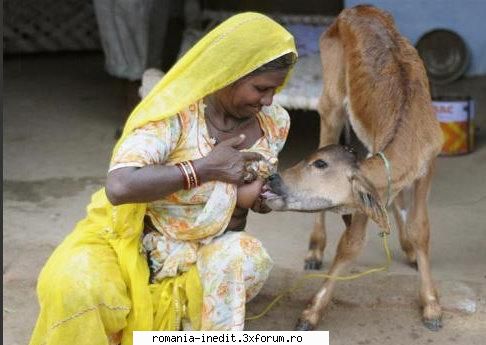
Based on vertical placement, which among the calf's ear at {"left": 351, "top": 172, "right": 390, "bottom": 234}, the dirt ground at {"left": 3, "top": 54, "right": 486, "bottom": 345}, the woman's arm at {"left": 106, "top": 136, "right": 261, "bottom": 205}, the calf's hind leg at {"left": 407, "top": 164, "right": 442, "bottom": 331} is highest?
the woman's arm at {"left": 106, "top": 136, "right": 261, "bottom": 205}

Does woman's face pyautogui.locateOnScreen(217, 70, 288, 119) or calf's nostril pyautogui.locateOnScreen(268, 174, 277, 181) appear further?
calf's nostril pyautogui.locateOnScreen(268, 174, 277, 181)

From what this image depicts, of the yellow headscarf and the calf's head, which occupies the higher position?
the yellow headscarf

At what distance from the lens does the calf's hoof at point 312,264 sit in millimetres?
4660

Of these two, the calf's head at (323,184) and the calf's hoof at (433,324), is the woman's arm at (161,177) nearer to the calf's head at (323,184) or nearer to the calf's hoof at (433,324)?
the calf's head at (323,184)

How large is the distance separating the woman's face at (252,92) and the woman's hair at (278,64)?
11 millimetres

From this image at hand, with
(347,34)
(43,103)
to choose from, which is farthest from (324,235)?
(43,103)

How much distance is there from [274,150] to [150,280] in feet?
2.27

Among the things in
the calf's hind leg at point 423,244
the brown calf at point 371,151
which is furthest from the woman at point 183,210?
the calf's hind leg at point 423,244

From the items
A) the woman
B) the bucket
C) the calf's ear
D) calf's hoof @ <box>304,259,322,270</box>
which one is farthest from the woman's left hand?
the bucket

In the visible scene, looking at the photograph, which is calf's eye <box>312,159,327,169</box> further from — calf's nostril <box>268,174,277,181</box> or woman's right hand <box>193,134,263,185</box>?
woman's right hand <box>193,134,263,185</box>

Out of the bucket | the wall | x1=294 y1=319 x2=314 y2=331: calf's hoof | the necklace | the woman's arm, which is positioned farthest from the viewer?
the wall

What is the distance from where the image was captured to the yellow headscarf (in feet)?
10.5

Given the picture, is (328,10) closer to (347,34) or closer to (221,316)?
(347,34)

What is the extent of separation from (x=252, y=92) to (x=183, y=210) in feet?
1.66
